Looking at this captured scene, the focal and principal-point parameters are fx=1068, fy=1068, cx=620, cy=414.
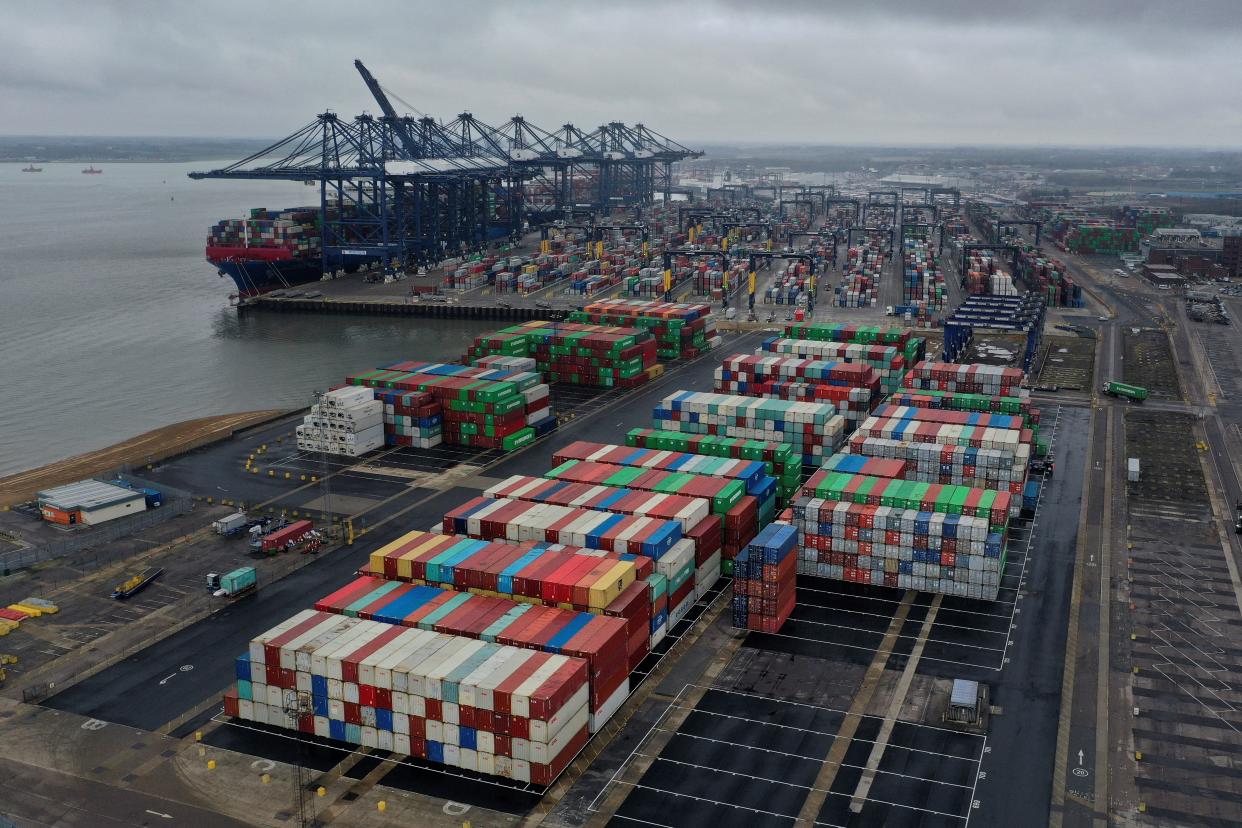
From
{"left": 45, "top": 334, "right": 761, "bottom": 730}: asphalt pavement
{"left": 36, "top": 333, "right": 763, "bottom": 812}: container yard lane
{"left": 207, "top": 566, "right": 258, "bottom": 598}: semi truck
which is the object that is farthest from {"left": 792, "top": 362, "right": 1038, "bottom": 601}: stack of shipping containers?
{"left": 207, "top": 566, "right": 258, "bottom": 598}: semi truck

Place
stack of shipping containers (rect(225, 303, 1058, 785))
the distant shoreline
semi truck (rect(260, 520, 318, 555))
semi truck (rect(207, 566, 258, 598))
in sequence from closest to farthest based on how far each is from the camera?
stack of shipping containers (rect(225, 303, 1058, 785)), semi truck (rect(207, 566, 258, 598)), semi truck (rect(260, 520, 318, 555)), the distant shoreline

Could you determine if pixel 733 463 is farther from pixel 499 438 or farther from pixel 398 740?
pixel 398 740

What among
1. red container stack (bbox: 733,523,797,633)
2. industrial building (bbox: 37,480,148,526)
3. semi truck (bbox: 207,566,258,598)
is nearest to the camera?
red container stack (bbox: 733,523,797,633)

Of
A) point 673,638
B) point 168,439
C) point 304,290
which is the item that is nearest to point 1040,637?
point 673,638

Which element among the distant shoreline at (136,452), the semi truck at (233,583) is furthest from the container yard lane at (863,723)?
the distant shoreline at (136,452)

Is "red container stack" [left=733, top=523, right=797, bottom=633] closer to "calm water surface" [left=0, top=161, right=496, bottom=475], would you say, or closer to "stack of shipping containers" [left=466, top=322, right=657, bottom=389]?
"stack of shipping containers" [left=466, top=322, right=657, bottom=389]

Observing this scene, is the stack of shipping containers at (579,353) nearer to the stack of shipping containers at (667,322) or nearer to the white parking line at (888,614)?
the stack of shipping containers at (667,322)
